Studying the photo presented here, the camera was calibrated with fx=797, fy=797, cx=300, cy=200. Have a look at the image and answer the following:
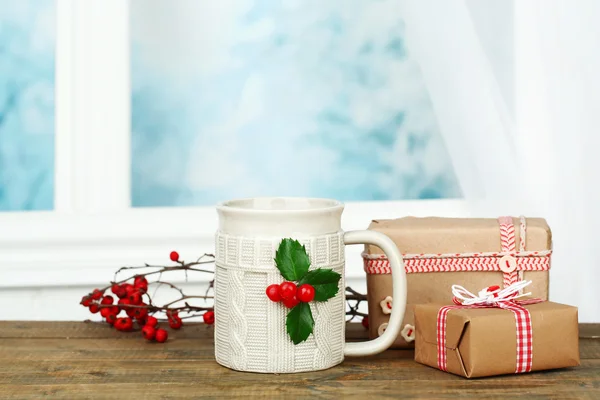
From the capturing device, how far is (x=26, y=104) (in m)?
1.67

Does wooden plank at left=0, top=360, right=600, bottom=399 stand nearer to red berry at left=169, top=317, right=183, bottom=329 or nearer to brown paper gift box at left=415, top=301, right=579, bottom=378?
brown paper gift box at left=415, top=301, right=579, bottom=378

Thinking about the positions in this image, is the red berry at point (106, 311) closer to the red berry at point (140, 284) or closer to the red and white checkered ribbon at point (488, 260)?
the red berry at point (140, 284)

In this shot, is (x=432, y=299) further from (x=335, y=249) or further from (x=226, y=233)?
(x=226, y=233)

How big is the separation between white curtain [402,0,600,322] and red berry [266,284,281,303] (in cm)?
85

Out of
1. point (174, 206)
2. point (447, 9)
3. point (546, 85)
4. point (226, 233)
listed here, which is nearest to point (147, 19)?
point (174, 206)

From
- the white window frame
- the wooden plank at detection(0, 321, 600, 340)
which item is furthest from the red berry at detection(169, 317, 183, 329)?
the white window frame

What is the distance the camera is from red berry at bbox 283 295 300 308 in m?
0.84

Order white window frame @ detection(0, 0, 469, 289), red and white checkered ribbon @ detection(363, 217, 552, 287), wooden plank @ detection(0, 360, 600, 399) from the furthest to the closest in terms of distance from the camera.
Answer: white window frame @ detection(0, 0, 469, 289) < red and white checkered ribbon @ detection(363, 217, 552, 287) < wooden plank @ detection(0, 360, 600, 399)

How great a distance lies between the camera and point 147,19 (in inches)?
66.4

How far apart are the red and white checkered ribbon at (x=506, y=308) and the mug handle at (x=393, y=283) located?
2.0 inches

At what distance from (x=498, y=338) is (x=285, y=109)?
1.02m

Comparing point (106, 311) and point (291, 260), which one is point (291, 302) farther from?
point (106, 311)

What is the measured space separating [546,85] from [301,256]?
3.01 ft

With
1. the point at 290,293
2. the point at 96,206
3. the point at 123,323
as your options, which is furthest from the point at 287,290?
the point at 96,206
